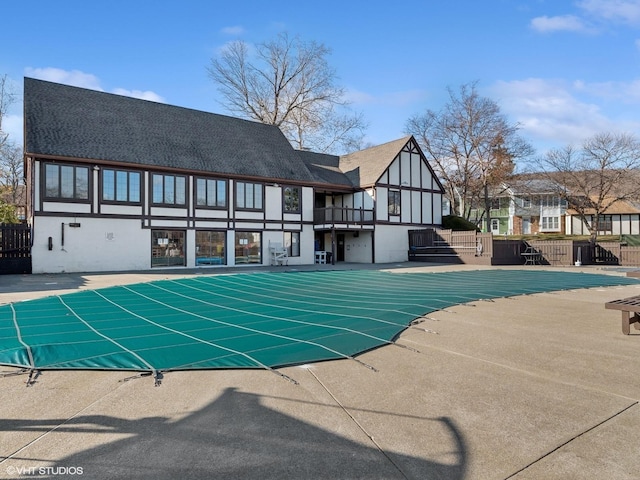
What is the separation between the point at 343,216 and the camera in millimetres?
24453

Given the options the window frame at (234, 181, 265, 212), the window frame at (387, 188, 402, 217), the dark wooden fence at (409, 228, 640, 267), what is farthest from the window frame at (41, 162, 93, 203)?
the dark wooden fence at (409, 228, 640, 267)

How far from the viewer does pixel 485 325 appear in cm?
574

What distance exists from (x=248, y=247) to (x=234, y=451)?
61.6 feet

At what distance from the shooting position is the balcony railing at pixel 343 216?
2288 cm

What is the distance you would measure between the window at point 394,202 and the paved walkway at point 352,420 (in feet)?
69.5

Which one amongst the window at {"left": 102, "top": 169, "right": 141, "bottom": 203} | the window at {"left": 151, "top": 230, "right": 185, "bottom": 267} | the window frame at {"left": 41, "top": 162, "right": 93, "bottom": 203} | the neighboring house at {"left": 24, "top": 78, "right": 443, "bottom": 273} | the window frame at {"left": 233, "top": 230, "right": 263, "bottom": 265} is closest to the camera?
the window frame at {"left": 41, "top": 162, "right": 93, "bottom": 203}

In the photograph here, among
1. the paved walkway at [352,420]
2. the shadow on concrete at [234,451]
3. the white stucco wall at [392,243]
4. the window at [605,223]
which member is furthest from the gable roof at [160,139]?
the window at [605,223]

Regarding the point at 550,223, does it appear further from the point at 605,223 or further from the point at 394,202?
the point at 394,202

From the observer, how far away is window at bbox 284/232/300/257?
871 inches

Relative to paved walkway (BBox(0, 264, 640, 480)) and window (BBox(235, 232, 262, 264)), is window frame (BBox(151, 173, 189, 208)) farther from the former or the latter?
paved walkway (BBox(0, 264, 640, 480))

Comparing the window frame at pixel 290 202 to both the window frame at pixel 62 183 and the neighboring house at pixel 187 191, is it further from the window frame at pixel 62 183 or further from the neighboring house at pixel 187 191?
the window frame at pixel 62 183

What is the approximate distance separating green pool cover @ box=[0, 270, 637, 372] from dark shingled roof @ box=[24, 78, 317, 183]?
969 centimetres

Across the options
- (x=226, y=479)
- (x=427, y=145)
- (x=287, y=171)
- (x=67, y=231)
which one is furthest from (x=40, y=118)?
(x=427, y=145)

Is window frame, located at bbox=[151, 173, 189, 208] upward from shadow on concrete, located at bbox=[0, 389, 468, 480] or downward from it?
upward
